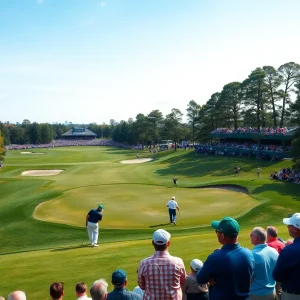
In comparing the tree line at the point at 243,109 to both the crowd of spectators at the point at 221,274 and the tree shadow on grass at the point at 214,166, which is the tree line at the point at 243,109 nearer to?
the tree shadow on grass at the point at 214,166

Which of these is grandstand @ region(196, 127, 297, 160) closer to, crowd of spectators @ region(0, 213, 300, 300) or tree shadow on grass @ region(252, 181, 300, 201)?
tree shadow on grass @ region(252, 181, 300, 201)

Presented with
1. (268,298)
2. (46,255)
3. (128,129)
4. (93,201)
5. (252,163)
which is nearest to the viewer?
(268,298)

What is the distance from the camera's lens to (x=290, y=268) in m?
5.31

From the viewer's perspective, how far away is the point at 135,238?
17.9 metres

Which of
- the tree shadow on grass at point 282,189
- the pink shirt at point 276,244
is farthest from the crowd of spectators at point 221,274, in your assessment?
the tree shadow on grass at point 282,189

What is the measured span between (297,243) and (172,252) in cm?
769

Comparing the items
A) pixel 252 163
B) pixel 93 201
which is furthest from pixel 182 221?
pixel 252 163

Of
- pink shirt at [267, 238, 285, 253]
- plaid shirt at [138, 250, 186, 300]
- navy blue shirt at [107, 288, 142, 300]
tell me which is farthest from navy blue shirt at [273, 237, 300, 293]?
navy blue shirt at [107, 288, 142, 300]

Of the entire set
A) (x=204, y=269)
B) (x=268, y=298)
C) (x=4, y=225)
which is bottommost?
(x=4, y=225)

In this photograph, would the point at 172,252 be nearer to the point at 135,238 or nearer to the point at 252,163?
the point at 135,238

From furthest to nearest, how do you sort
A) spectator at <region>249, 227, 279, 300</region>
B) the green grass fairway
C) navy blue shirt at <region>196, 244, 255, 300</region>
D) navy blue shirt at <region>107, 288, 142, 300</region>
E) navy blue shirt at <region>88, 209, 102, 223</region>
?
navy blue shirt at <region>88, 209, 102, 223</region>
the green grass fairway
spectator at <region>249, 227, 279, 300</region>
navy blue shirt at <region>107, 288, 142, 300</region>
navy blue shirt at <region>196, 244, 255, 300</region>

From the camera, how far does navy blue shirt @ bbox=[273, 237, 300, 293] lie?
17.4 ft

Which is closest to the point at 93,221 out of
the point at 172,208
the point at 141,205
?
the point at 172,208

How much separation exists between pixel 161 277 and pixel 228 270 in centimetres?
109
